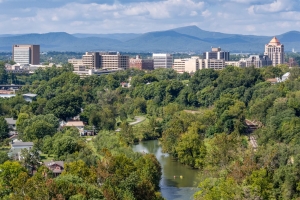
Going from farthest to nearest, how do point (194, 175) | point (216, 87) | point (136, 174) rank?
1. point (216, 87)
2. point (194, 175)
3. point (136, 174)

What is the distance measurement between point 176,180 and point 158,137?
1134 centimetres

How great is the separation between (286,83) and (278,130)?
14.1 meters

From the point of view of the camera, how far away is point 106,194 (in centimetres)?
1859

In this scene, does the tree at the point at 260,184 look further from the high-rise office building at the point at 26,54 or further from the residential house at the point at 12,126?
the high-rise office building at the point at 26,54

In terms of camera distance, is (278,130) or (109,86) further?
(109,86)

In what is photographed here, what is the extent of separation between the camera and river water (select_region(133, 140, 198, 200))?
78.0ft

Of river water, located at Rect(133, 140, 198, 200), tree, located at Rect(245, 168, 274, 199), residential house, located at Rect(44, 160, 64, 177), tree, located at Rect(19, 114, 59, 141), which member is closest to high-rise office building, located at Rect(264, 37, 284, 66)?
river water, located at Rect(133, 140, 198, 200)

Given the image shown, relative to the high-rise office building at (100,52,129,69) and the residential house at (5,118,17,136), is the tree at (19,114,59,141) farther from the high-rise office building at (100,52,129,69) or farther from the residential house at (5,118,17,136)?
the high-rise office building at (100,52,129,69)

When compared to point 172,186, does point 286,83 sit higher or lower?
higher

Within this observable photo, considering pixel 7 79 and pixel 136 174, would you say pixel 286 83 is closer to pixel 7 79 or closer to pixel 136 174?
pixel 136 174

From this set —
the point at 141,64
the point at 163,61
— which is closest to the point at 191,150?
the point at 141,64

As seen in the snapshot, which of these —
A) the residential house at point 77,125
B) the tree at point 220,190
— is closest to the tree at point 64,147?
the tree at point 220,190

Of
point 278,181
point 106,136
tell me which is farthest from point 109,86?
point 278,181

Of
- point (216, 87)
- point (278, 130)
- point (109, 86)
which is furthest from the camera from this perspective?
point (109, 86)
